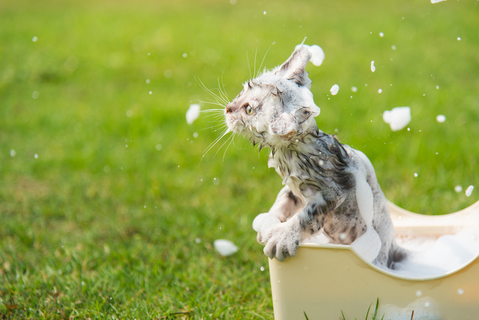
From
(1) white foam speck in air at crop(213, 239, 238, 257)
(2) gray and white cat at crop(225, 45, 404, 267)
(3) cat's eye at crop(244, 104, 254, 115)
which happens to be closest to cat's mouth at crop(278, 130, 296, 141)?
(2) gray and white cat at crop(225, 45, 404, 267)

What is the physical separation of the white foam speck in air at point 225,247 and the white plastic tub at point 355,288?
35.1 inches

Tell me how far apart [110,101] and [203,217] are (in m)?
2.43

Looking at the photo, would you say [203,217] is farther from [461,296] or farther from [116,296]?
[461,296]

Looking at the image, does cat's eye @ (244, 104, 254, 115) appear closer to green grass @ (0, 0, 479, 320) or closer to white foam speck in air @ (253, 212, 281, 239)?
white foam speck in air @ (253, 212, 281, 239)

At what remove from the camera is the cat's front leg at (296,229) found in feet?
4.98

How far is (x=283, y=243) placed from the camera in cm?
151

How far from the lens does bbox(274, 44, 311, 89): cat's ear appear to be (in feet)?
5.39

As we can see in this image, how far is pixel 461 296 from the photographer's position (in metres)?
1.57

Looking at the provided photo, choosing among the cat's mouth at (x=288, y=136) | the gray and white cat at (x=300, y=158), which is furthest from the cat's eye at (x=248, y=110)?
the cat's mouth at (x=288, y=136)

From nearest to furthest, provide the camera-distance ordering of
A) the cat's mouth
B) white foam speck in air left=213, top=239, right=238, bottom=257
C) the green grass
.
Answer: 1. the cat's mouth
2. the green grass
3. white foam speck in air left=213, top=239, right=238, bottom=257

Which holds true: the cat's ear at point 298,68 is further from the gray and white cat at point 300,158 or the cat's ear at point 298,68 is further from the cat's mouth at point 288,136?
the cat's mouth at point 288,136

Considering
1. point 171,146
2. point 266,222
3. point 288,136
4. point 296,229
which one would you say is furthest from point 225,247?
point 171,146

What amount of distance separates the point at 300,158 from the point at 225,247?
107 centimetres

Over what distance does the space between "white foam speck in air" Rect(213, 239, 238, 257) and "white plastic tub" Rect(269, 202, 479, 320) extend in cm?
89
